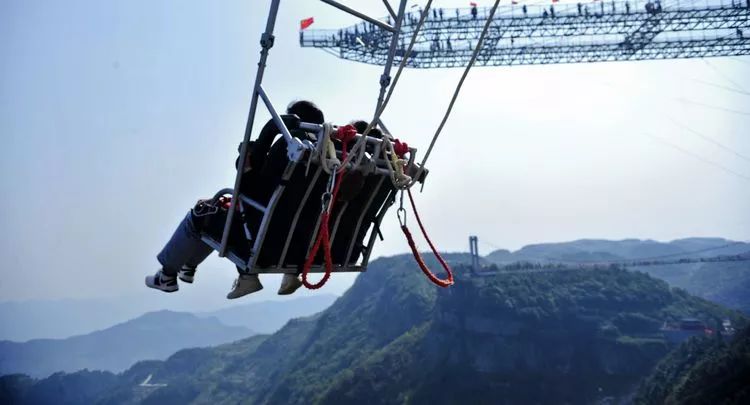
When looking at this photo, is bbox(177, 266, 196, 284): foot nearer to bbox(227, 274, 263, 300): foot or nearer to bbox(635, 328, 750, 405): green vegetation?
bbox(227, 274, 263, 300): foot

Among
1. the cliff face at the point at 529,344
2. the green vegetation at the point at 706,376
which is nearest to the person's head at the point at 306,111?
the green vegetation at the point at 706,376

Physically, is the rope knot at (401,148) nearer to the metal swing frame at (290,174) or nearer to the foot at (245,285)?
the metal swing frame at (290,174)

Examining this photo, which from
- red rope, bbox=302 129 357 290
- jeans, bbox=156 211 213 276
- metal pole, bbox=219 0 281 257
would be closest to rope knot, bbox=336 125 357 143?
red rope, bbox=302 129 357 290

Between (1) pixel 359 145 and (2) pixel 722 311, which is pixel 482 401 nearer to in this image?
(2) pixel 722 311

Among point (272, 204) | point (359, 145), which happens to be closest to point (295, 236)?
point (272, 204)

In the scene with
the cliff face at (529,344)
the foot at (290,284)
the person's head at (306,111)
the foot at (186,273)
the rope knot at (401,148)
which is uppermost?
the person's head at (306,111)
